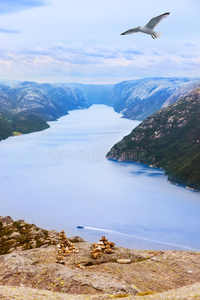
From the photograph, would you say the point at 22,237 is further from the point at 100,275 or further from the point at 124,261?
the point at 100,275

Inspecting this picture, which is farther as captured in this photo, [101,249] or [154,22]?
[101,249]

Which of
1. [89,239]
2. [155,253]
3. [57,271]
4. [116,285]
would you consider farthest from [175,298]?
[89,239]

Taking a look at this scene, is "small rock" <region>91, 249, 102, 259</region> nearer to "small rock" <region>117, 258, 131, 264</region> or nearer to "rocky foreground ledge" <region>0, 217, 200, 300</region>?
"rocky foreground ledge" <region>0, 217, 200, 300</region>

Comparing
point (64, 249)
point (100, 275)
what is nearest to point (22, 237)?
point (64, 249)

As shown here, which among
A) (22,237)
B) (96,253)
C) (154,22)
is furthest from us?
(22,237)

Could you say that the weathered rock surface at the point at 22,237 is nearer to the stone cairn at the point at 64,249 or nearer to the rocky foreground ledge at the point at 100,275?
the stone cairn at the point at 64,249

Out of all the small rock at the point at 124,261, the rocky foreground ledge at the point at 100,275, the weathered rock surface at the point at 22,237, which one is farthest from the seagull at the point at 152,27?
the weathered rock surface at the point at 22,237

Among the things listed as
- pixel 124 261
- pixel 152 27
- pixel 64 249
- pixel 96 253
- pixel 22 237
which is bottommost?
pixel 22 237

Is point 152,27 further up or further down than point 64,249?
further up

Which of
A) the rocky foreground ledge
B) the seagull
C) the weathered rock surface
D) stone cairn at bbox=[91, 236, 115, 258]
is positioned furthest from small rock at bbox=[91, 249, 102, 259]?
the weathered rock surface
